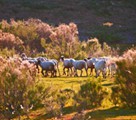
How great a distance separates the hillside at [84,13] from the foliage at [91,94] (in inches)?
2193

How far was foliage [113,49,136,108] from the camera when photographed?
21.8 meters

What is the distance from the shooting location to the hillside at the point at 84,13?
8396cm

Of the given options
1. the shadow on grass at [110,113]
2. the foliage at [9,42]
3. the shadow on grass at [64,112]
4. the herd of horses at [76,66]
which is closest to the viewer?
the shadow on grass at [110,113]

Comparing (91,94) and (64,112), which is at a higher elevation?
(91,94)

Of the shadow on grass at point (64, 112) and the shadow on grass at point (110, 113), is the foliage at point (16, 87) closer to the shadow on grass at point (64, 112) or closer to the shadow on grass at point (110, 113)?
the shadow on grass at point (64, 112)

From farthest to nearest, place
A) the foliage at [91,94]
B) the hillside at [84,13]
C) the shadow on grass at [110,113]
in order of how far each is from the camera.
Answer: the hillside at [84,13] < the foliage at [91,94] < the shadow on grass at [110,113]

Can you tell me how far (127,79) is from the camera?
2228 centimetres

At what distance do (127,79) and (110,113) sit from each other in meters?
2.10

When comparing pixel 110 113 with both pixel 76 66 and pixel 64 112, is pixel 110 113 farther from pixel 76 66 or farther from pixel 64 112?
pixel 76 66

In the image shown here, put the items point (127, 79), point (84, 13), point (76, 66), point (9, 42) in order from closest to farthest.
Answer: point (127, 79), point (76, 66), point (9, 42), point (84, 13)

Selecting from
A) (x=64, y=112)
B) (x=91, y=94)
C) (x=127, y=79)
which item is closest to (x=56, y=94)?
(x=91, y=94)

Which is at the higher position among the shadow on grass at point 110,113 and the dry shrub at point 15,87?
the dry shrub at point 15,87

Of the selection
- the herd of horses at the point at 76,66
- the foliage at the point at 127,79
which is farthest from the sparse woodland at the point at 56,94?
the herd of horses at the point at 76,66

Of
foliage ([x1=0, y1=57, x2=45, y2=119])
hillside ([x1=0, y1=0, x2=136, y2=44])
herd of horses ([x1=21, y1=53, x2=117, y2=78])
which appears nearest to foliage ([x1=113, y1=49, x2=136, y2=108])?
foliage ([x1=0, y1=57, x2=45, y2=119])
